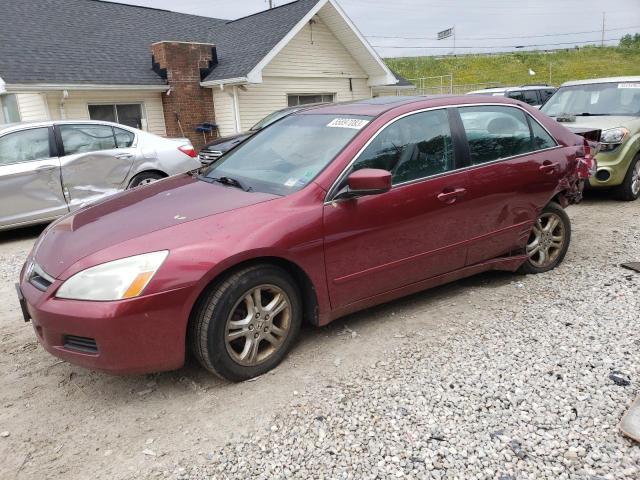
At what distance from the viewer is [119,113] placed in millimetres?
13906

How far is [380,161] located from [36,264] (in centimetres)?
231

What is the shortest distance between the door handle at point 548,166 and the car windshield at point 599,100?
4.25 m

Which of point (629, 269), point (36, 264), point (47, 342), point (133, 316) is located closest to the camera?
point (133, 316)

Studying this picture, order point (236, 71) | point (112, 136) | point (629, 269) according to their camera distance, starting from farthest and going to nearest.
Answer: point (236, 71) → point (112, 136) → point (629, 269)

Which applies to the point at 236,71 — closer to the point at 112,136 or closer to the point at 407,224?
the point at 112,136

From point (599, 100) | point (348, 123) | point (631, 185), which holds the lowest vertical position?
point (631, 185)

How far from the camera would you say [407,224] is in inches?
143

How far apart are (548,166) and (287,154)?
7.71 feet

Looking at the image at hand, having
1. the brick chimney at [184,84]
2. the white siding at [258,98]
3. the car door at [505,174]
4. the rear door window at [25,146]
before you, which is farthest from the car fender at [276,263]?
the brick chimney at [184,84]

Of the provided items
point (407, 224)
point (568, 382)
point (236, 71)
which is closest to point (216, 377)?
point (407, 224)

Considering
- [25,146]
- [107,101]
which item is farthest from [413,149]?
[107,101]

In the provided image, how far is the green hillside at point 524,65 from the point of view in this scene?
146 feet

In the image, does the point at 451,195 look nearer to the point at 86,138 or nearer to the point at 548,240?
the point at 548,240

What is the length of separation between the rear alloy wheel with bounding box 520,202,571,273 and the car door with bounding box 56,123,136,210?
18.8ft
